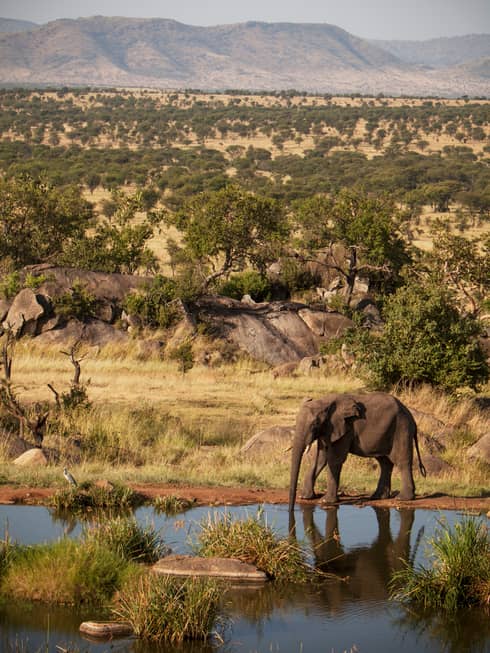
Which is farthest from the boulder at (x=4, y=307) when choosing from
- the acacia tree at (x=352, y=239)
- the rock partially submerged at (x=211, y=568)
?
the rock partially submerged at (x=211, y=568)

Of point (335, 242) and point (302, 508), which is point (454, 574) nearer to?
point (302, 508)

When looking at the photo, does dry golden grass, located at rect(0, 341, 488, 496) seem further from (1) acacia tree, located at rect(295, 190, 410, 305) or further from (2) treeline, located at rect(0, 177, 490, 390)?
(1) acacia tree, located at rect(295, 190, 410, 305)

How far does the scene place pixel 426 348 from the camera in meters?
22.2

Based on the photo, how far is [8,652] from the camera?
8641 mm

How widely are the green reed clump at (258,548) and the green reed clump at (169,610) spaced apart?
4.91 feet

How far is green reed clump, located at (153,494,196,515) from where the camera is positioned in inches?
537

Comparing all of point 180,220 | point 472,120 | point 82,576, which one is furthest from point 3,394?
point 472,120

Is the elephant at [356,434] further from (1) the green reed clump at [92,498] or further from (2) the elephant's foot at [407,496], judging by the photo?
(1) the green reed clump at [92,498]

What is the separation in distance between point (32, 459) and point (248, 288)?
18.6m

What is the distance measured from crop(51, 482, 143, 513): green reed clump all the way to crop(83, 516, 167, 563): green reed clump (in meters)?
2.03

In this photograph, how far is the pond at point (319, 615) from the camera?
355 inches

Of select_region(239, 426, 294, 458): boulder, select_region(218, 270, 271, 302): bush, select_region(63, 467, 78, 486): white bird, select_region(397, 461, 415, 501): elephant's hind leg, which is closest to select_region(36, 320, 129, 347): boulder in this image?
select_region(218, 270, 271, 302): bush

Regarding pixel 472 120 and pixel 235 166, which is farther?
pixel 472 120

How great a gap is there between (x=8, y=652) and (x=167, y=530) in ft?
13.3
